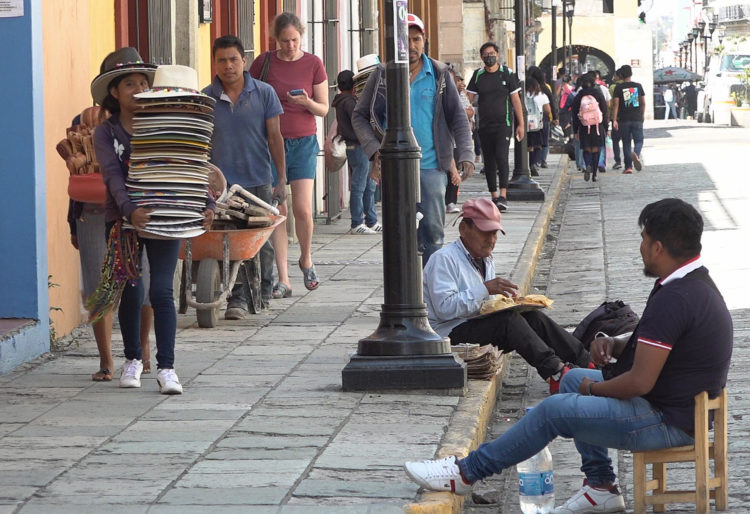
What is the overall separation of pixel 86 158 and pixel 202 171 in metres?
1.12

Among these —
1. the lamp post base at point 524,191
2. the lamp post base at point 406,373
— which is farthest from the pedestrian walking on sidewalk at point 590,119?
the lamp post base at point 406,373

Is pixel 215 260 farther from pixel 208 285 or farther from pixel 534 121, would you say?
pixel 534 121

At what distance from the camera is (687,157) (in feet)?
113

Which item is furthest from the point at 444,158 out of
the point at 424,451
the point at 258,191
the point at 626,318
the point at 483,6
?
the point at 483,6

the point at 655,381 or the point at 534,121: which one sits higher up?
the point at 534,121

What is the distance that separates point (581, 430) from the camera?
5.84 meters

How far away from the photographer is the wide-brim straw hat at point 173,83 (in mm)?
8023

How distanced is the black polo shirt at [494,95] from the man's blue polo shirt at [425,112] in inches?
356

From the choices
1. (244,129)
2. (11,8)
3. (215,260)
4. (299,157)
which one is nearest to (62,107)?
(11,8)

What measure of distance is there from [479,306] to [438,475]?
2.41 meters

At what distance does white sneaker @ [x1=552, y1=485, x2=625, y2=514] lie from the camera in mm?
6059

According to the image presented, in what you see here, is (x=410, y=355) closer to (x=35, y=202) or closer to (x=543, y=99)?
(x=35, y=202)

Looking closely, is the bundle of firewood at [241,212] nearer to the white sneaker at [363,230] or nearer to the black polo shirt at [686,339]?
the black polo shirt at [686,339]

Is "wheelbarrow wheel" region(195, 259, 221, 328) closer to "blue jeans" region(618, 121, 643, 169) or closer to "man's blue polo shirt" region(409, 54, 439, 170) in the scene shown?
"man's blue polo shirt" region(409, 54, 439, 170)
